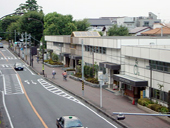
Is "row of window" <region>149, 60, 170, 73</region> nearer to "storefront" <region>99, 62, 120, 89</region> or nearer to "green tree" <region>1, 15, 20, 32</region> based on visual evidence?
"storefront" <region>99, 62, 120, 89</region>

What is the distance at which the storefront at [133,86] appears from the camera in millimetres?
30312

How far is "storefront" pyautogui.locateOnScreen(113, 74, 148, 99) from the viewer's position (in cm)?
3031

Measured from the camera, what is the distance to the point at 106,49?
42281mm

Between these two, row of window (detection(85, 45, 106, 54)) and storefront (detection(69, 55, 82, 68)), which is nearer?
row of window (detection(85, 45, 106, 54))

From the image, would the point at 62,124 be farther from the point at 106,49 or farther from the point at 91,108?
the point at 106,49

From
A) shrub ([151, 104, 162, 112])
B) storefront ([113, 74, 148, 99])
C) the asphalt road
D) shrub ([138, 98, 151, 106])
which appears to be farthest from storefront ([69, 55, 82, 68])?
shrub ([151, 104, 162, 112])

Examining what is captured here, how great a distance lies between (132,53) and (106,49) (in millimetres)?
9436

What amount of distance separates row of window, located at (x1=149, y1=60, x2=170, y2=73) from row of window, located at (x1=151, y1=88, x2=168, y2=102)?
2142 mm

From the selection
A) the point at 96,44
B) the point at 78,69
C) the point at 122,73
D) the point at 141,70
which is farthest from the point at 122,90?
the point at 78,69

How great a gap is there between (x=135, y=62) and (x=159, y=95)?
6082 millimetres

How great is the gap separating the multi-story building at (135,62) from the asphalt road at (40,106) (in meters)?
6.03

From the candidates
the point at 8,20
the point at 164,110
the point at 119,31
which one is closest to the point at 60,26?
the point at 119,31

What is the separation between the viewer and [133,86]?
31.1m

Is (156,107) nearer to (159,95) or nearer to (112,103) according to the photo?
(159,95)
